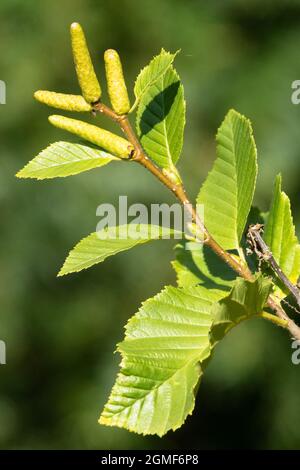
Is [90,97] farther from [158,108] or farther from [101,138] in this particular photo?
[158,108]

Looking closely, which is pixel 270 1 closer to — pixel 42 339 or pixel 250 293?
pixel 42 339

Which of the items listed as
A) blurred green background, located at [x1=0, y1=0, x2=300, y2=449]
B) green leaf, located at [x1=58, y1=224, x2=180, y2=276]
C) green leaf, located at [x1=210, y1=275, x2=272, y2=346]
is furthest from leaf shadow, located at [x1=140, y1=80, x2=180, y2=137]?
blurred green background, located at [x1=0, y1=0, x2=300, y2=449]

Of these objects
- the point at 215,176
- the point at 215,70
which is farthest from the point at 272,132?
the point at 215,176

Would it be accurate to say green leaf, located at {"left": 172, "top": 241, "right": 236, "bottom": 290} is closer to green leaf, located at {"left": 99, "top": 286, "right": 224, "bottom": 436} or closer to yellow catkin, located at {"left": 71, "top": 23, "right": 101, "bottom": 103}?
green leaf, located at {"left": 99, "top": 286, "right": 224, "bottom": 436}

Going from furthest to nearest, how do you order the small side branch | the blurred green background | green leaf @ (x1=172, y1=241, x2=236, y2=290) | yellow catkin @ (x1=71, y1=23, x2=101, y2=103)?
1. the blurred green background
2. green leaf @ (x1=172, y1=241, x2=236, y2=290)
3. the small side branch
4. yellow catkin @ (x1=71, y1=23, x2=101, y2=103)

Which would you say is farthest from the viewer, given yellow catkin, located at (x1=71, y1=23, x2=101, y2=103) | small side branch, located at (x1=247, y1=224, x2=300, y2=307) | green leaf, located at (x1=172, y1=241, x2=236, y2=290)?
green leaf, located at (x1=172, y1=241, x2=236, y2=290)

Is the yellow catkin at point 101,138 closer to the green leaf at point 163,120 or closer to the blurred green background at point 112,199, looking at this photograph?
the green leaf at point 163,120

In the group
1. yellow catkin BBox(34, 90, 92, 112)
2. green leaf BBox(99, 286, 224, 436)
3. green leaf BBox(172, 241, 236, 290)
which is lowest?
green leaf BBox(99, 286, 224, 436)

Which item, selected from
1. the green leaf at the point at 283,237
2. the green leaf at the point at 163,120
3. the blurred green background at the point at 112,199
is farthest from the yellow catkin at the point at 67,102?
the blurred green background at the point at 112,199
